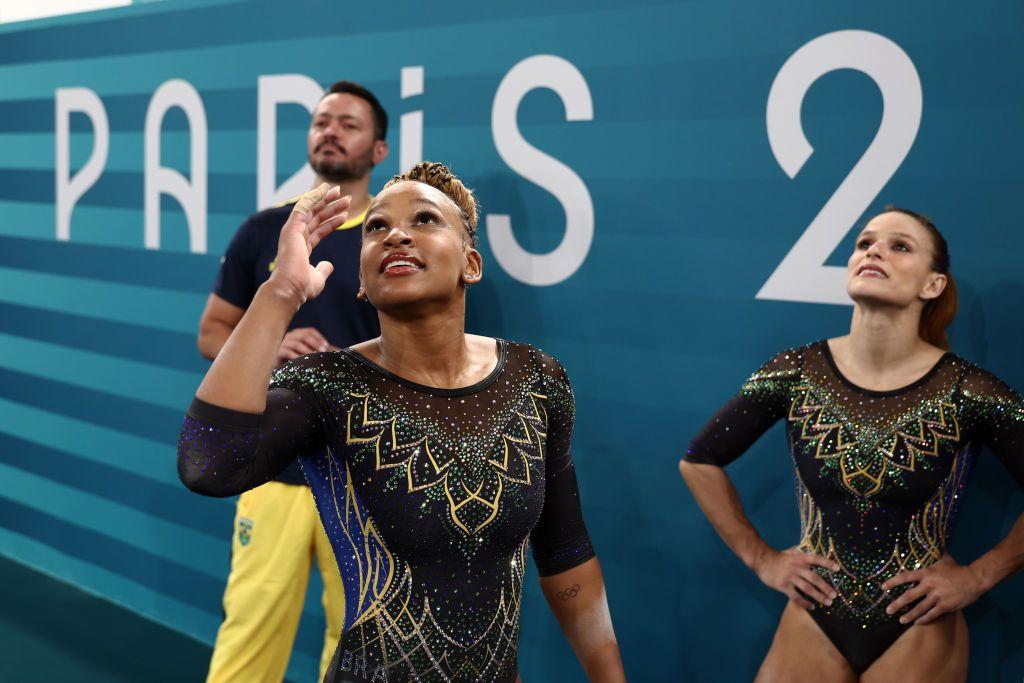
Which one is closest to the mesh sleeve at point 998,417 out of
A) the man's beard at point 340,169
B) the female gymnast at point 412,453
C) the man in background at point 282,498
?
the female gymnast at point 412,453

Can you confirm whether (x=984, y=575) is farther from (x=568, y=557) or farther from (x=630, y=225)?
(x=630, y=225)

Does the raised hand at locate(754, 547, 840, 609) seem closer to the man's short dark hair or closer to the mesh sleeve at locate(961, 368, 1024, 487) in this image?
the mesh sleeve at locate(961, 368, 1024, 487)

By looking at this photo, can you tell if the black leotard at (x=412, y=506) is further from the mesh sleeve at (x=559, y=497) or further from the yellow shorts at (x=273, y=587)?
the yellow shorts at (x=273, y=587)

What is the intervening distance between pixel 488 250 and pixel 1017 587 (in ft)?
6.20

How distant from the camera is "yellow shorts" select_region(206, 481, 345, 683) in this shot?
3293 millimetres

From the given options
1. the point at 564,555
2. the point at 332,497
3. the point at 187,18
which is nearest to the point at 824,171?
the point at 564,555

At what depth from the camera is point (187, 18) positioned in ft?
15.4

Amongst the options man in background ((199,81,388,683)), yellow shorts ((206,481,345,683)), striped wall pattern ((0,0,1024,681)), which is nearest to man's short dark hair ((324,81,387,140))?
man in background ((199,81,388,683))

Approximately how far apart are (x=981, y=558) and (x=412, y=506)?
4.87ft

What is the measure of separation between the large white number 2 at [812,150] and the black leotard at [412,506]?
4.25 feet

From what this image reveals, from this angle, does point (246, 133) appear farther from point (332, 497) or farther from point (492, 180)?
point (332, 497)

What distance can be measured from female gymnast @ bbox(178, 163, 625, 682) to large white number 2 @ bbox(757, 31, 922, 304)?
1.21 metres

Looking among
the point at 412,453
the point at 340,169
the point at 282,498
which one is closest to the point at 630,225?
the point at 340,169

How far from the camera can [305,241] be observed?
1869mm
